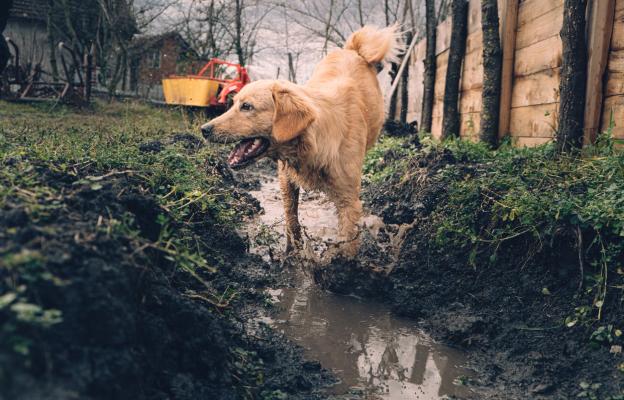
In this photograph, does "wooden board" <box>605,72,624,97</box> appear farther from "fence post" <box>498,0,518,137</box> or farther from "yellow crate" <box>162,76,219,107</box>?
"yellow crate" <box>162,76,219,107</box>

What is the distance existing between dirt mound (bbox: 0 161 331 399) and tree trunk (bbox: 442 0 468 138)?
19.9 ft

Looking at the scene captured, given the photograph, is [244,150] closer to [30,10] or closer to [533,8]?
[533,8]

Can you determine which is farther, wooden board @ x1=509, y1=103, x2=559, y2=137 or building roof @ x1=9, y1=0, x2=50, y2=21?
building roof @ x1=9, y1=0, x2=50, y2=21

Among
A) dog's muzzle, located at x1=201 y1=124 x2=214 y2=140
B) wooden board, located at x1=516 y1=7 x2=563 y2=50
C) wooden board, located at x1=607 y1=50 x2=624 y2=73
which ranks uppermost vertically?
wooden board, located at x1=516 y1=7 x2=563 y2=50

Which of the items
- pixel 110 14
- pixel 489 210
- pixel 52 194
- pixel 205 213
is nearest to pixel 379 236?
pixel 489 210

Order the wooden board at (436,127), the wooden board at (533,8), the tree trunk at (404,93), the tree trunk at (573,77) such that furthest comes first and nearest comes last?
the tree trunk at (404,93) → the wooden board at (436,127) → the wooden board at (533,8) → the tree trunk at (573,77)

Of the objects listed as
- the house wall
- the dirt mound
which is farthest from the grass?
the house wall

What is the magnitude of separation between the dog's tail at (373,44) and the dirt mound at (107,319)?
3.75 metres

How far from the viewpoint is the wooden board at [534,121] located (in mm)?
5105

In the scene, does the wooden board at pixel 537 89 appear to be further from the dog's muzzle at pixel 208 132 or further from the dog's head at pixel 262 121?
the dog's muzzle at pixel 208 132

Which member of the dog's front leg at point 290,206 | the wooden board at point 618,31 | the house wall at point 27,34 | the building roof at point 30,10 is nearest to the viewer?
the wooden board at point 618,31

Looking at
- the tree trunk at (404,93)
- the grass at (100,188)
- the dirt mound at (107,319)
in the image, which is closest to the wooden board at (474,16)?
the grass at (100,188)

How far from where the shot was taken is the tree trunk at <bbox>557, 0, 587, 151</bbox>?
168 inches

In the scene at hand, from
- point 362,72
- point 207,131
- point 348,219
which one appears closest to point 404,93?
point 362,72
